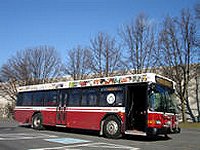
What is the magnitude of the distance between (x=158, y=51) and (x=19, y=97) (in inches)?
623

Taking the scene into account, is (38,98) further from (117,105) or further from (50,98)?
(117,105)

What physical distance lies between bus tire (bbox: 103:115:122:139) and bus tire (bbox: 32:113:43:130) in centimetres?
565

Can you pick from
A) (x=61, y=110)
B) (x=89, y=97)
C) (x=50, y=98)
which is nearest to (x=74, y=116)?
(x=61, y=110)

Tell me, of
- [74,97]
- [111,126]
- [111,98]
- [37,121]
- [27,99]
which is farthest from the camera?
[27,99]

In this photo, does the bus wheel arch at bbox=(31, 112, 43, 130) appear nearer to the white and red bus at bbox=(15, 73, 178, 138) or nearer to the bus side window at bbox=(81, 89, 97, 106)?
the white and red bus at bbox=(15, 73, 178, 138)

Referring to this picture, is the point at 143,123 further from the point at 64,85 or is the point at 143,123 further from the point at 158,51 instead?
the point at 158,51

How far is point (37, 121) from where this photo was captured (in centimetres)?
1900

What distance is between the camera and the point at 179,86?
30875 mm

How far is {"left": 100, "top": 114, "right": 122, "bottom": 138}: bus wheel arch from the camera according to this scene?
14016 mm

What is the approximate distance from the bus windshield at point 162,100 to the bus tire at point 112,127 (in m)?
2.00

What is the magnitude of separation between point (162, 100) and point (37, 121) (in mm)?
8944

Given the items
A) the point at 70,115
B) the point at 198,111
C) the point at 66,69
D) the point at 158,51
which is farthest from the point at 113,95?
the point at 66,69

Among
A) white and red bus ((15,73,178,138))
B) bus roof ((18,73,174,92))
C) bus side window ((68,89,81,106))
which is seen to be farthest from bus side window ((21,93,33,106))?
bus side window ((68,89,81,106))

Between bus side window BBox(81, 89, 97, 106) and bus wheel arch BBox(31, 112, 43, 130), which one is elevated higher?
bus side window BBox(81, 89, 97, 106)
